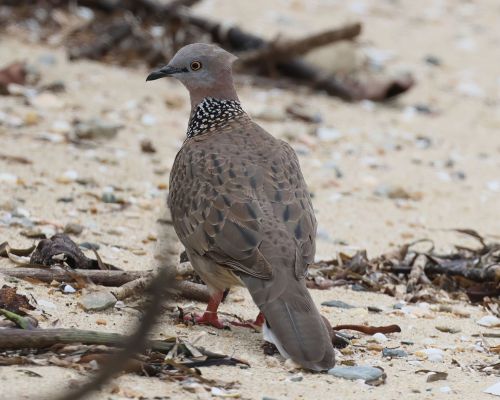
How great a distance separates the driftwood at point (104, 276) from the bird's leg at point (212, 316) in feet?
0.61

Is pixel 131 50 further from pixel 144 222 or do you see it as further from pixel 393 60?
pixel 144 222

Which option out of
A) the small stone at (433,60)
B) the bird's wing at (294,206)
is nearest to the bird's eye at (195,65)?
the bird's wing at (294,206)

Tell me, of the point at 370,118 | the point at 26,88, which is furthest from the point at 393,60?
the point at 26,88

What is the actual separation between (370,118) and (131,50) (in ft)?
8.37

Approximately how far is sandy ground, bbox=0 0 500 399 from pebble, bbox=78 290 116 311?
0.14 ft

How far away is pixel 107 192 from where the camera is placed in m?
7.54

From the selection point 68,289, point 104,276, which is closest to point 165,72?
point 104,276

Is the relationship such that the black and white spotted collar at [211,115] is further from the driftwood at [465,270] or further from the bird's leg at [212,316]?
the driftwood at [465,270]

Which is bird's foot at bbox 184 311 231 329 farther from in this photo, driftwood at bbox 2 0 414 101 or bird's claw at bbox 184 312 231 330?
driftwood at bbox 2 0 414 101

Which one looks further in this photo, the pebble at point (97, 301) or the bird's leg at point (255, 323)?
the bird's leg at point (255, 323)

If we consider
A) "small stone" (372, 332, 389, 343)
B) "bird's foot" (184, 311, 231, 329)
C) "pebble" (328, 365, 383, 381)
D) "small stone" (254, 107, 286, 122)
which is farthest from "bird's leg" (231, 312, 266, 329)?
"small stone" (254, 107, 286, 122)

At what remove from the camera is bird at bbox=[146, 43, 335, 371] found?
4660mm

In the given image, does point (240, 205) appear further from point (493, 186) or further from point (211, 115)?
point (493, 186)

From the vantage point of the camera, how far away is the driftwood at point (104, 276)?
528 cm
